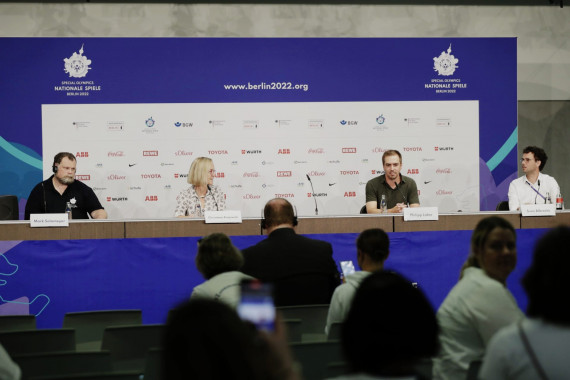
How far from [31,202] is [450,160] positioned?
15.0 feet

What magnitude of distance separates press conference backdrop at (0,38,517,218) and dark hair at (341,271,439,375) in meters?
6.44

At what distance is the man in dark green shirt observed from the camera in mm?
6293

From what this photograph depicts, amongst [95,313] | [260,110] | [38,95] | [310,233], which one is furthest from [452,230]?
[38,95]

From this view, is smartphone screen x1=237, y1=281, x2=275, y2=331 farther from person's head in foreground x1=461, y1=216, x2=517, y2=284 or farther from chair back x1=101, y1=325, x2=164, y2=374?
chair back x1=101, y1=325, x2=164, y2=374

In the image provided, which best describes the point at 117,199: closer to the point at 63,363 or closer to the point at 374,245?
the point at 374,245

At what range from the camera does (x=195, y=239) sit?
15.8 ft

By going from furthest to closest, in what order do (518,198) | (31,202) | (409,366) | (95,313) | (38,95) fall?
(38,95)
(518,198)
(31,202)
(95,313)
(409,366)

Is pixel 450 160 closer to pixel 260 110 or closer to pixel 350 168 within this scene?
pixel 350 168

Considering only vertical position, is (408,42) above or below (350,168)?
above

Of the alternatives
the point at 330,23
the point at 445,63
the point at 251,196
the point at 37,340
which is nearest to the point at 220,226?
the point at 37,340

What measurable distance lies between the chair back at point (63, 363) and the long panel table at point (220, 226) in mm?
2622

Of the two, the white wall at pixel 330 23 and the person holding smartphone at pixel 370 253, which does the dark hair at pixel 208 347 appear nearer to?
the person holding smartphone at pixel 370 253

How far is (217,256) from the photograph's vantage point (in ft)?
10.2

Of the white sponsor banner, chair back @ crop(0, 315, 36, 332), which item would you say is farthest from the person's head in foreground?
the white sponsor banner
